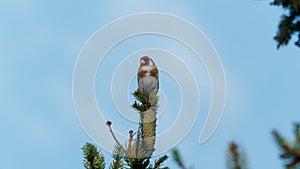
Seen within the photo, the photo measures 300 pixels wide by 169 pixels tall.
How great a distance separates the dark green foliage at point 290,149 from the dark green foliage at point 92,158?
9.23 ft

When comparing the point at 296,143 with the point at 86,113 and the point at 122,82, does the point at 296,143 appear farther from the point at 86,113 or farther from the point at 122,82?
the point at 122,82

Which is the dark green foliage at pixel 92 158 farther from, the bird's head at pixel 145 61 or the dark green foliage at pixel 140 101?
the bird's head at pixel 145 61

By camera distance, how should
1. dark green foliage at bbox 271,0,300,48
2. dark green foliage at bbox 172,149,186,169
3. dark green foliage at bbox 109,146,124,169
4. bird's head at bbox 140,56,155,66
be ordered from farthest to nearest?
bird's head at bbox 140,56,155,66 < dark green foliage at bbox 109,146,124,169 < dark green foliage at bbox 271,0,300,48 < dark green foliage at bbox 172,149,186,169

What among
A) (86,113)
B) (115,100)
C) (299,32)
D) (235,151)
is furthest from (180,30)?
(235,151)

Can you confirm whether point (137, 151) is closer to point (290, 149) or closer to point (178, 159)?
point (178, 159)

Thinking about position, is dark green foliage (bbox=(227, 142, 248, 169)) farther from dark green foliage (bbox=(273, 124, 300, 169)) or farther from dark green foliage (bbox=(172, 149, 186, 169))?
dark green foliage (bbox=(172, 149, 186, 169))

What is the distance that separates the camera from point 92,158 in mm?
4539

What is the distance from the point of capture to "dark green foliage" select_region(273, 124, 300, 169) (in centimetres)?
184

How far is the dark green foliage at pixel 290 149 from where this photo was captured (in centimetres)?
184

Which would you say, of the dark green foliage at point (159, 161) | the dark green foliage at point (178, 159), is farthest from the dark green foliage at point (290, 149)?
the dark green foliage at point (159, 161)

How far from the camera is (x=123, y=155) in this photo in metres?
4.53

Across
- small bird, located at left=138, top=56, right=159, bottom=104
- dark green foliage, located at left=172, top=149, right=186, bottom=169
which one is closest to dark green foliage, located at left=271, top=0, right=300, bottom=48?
dark green foliage, located at left=172, top=149, right=186, bottom=169

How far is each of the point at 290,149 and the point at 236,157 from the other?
236 millimetres

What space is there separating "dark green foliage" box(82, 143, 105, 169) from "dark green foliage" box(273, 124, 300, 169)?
281 centimetres
